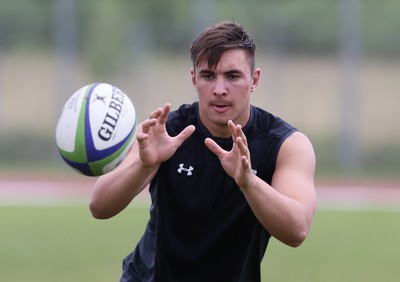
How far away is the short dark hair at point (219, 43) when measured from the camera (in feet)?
16.4

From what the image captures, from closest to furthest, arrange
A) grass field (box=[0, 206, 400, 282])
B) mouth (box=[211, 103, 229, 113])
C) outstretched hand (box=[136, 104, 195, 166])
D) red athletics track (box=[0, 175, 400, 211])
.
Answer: outstretched hand (box=[136, 104, 195, 166]) → mouth (box=[211, 103, 229, 113]) → grass field (box=[0, 206, 400, 282]) → red athletics track (box=[0, 175, 400, 211])

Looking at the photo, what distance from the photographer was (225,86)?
4941mm

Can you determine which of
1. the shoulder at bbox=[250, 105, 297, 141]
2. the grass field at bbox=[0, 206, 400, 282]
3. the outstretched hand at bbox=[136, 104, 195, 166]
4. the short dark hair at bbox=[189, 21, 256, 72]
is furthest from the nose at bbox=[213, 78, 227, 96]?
the grass field at bbox=[0, 206, 400, 282]

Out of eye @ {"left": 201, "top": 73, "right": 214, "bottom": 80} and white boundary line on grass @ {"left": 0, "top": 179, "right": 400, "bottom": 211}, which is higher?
eye @ {"left": 201, "top": 73, "right": 214, "bottom": 80}

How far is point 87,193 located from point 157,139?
14469mm

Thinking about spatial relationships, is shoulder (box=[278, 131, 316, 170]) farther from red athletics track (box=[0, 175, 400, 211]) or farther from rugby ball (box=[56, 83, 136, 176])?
red athletics track (box=[0, 175, 400, 211])

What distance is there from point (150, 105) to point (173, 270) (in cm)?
1830

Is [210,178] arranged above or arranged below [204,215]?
above

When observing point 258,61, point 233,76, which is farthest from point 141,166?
point 258,61

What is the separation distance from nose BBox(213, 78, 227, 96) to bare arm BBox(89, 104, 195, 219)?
24 cm

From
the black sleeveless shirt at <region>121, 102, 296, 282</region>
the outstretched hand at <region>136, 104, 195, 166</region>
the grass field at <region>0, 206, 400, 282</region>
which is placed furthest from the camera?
the grass field at <region>0, 206, 400, 282</region>

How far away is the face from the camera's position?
16.3 ft

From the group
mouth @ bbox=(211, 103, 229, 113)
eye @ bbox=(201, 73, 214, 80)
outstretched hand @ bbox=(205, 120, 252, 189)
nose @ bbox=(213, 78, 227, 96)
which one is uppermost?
eye @ bbox=(201, 73, 214, 80)

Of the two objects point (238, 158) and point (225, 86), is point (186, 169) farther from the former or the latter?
point (238, 158)
